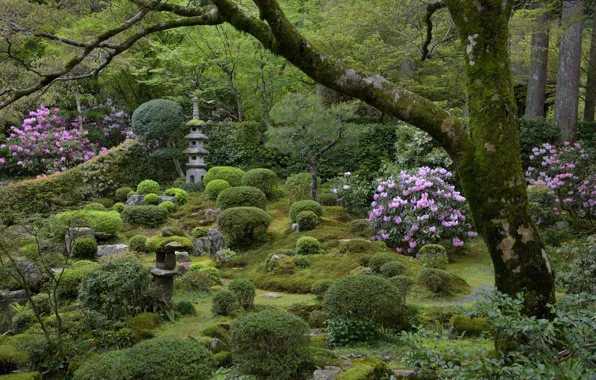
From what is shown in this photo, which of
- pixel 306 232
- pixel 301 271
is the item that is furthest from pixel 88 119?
pixel 301 271

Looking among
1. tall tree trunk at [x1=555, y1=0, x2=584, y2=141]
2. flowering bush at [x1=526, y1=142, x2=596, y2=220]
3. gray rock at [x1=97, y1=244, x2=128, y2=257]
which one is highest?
tall tree trunk at [x1=555, y1=0, x2=584, y2=141]

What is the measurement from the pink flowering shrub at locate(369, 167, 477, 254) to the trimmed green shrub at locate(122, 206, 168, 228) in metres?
5.79

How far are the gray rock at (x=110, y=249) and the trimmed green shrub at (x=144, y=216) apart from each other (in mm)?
2039

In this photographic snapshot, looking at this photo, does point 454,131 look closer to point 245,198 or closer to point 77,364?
point 77,364

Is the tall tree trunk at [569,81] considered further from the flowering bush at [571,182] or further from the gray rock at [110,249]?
the gray rock at [110,249]

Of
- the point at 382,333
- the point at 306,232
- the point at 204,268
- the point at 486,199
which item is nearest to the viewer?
the point at 486,199

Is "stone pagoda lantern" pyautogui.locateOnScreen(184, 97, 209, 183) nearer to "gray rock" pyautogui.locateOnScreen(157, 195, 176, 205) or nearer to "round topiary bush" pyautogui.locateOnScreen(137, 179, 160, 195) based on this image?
"round topiary bush" pyautogui.locateOnScreen(137, 179, 160, 195)

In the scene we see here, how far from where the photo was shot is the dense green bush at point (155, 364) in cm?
394

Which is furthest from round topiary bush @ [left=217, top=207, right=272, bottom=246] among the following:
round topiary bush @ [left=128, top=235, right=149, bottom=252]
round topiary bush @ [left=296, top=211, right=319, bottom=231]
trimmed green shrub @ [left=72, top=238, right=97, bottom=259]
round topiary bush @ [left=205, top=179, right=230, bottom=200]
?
round topiary bush @ [left=205, top=179, right=230, bottom=200]

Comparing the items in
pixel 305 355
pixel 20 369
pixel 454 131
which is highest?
pixel 454 131

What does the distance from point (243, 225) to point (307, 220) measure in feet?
4.91

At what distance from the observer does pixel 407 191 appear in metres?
11.3

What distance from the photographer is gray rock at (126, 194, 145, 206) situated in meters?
15.4

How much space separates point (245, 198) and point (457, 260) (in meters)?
5.19
